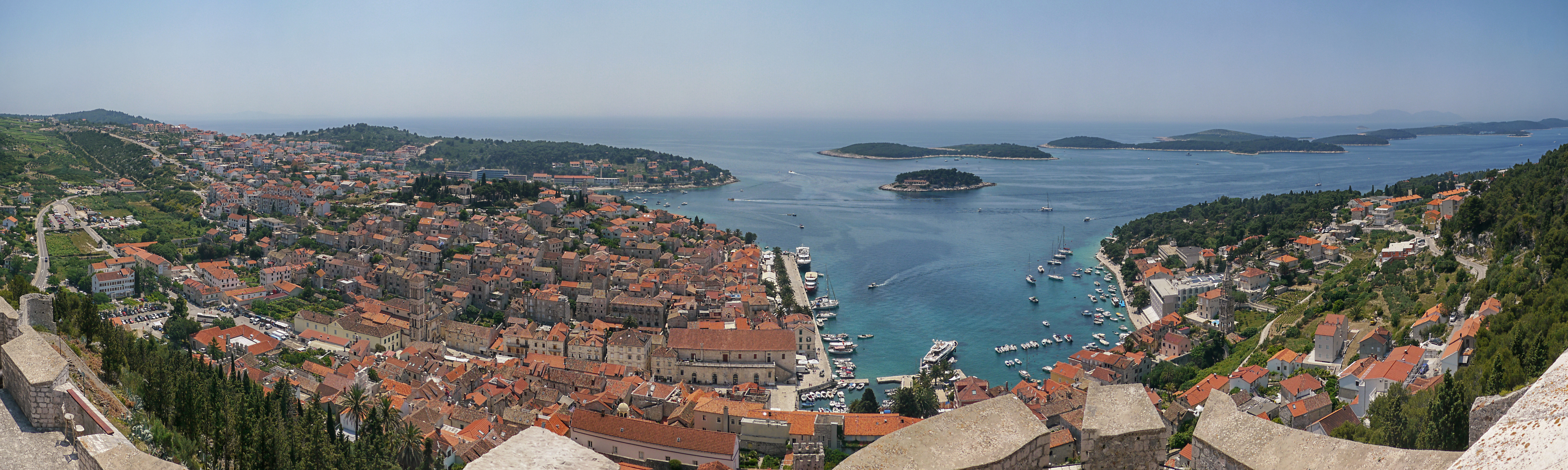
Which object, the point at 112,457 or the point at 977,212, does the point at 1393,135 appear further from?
the point at 112,457

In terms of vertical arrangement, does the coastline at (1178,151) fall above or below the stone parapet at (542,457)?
below

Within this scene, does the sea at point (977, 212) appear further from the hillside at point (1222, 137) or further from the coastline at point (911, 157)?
the hillside at point (1222, 137)

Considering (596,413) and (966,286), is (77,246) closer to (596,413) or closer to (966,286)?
(596,413)

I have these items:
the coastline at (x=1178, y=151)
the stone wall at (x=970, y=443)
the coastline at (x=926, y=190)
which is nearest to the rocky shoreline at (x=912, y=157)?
the coastline at (x=1178, y=151)

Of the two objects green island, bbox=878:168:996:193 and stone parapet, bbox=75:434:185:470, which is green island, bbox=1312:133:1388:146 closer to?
green island, bbox=878:168:996:193

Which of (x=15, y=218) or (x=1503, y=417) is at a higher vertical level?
(x=1503, y=417)

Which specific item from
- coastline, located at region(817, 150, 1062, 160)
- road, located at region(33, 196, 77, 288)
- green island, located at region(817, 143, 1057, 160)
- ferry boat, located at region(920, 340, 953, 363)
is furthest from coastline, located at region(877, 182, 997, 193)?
road, located at region(33, 196, 77, 288)

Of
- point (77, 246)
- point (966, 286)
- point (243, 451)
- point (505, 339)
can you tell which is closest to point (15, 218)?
point (77, 246)
